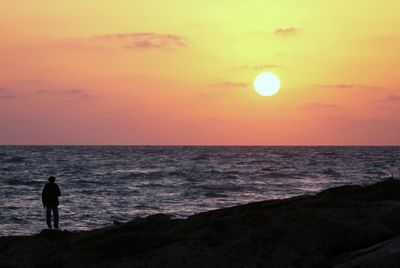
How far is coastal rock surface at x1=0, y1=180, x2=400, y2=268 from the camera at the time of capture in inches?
373

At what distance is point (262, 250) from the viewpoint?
32.1 feet

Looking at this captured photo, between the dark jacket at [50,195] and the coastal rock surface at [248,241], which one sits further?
the dark jacket at [50,195]

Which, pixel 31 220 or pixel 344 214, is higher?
pixel 344 214

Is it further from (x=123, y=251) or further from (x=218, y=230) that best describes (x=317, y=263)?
(x=123, y=251)

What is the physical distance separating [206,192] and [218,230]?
3022 cm

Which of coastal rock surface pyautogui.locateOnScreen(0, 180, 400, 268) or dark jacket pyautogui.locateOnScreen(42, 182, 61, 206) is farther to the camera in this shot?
dark jacket pyautogui.locateOnScreen(42, 182, 61, 206)

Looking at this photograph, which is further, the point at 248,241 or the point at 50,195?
the point at 50,195

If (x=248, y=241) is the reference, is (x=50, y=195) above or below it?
above

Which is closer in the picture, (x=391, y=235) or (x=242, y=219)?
(x=391, y=235)

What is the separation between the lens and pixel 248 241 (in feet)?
33.2

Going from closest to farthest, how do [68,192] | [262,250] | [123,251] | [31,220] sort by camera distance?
[262,250]
[123,251]
[31,220]
[68,192]

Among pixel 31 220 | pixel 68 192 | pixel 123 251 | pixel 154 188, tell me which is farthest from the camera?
pixel 154 188

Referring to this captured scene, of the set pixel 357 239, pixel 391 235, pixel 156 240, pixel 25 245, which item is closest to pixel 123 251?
pixel 156 240

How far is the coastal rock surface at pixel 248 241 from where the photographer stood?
9484mm
